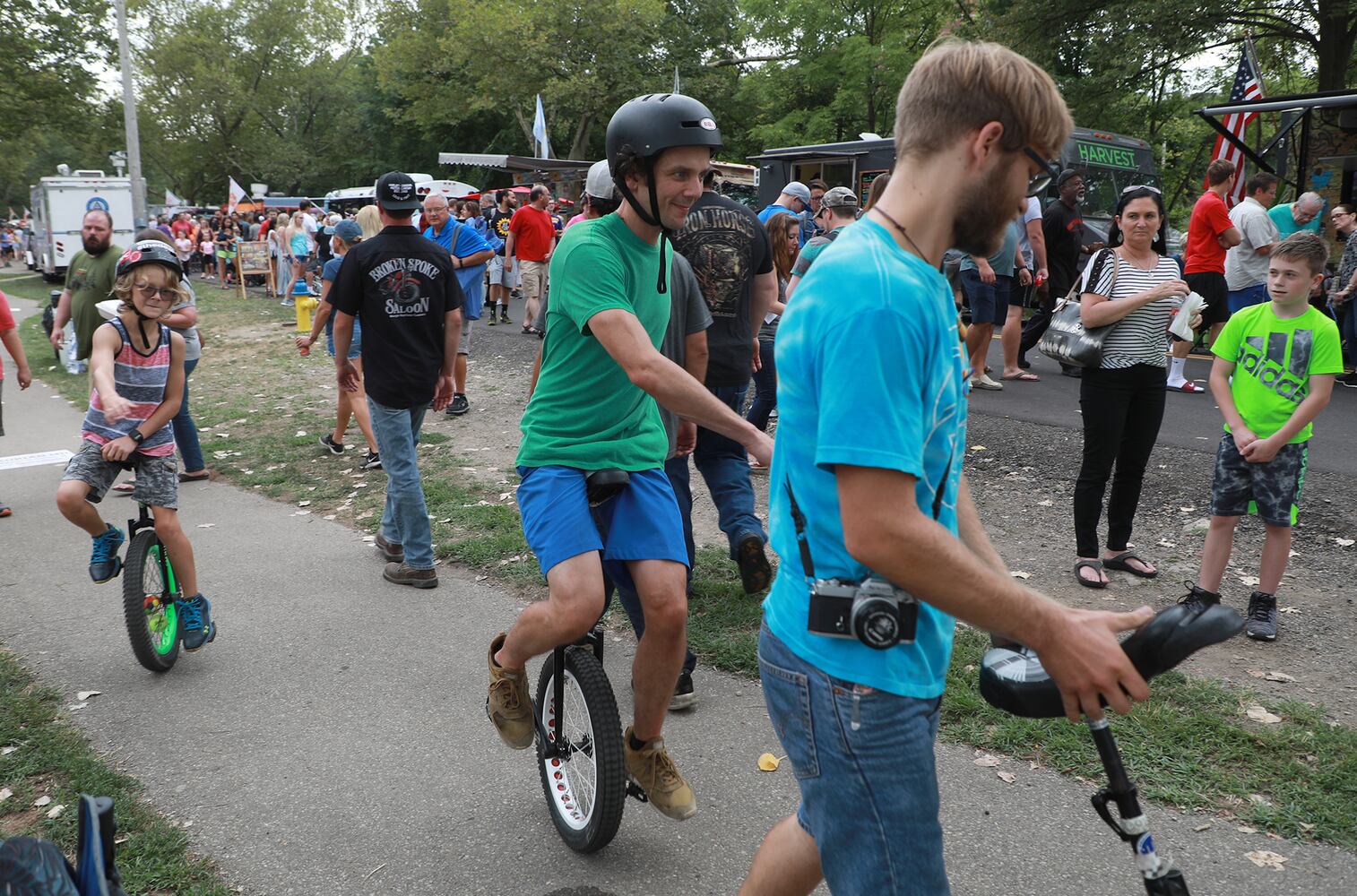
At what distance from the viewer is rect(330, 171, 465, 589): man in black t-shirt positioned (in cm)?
577

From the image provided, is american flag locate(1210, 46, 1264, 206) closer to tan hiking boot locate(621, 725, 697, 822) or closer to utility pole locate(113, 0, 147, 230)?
tan hiking boot locate(621, 725, 697, 822)

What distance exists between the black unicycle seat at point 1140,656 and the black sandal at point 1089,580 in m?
3.87

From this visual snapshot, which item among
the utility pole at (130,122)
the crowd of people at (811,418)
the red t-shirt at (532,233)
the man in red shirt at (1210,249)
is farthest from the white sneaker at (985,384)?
the utility pole at (130,122)

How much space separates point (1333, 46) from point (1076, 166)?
8.15m

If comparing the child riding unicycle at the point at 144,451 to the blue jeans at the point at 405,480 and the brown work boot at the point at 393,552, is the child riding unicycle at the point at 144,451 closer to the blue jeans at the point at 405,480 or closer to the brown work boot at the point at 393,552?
the blue jeans at the point at 405,480

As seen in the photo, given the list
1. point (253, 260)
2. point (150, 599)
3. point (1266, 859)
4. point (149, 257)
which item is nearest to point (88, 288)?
point (149, 257)

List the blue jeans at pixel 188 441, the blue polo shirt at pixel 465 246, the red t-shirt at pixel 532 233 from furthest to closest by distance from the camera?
the red t-shirt at pixel 532 233, the blue polo shirt at pixel 465 246, the blue jeans at pixel 188 441

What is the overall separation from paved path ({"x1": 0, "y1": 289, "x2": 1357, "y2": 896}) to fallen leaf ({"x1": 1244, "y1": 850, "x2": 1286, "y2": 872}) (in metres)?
0.03

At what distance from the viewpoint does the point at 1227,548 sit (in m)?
4.85

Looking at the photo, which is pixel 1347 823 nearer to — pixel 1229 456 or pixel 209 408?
pixel 1229 456

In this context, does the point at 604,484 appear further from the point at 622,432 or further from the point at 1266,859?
the point at 1266,859

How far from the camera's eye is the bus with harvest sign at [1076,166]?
16.0 m

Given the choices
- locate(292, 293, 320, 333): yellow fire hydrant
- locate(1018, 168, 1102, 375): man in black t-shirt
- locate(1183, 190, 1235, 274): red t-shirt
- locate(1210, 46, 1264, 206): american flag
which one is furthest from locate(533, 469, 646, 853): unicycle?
locate(1210, 46, 1264, 206): american flag

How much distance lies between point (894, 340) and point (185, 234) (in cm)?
3131
